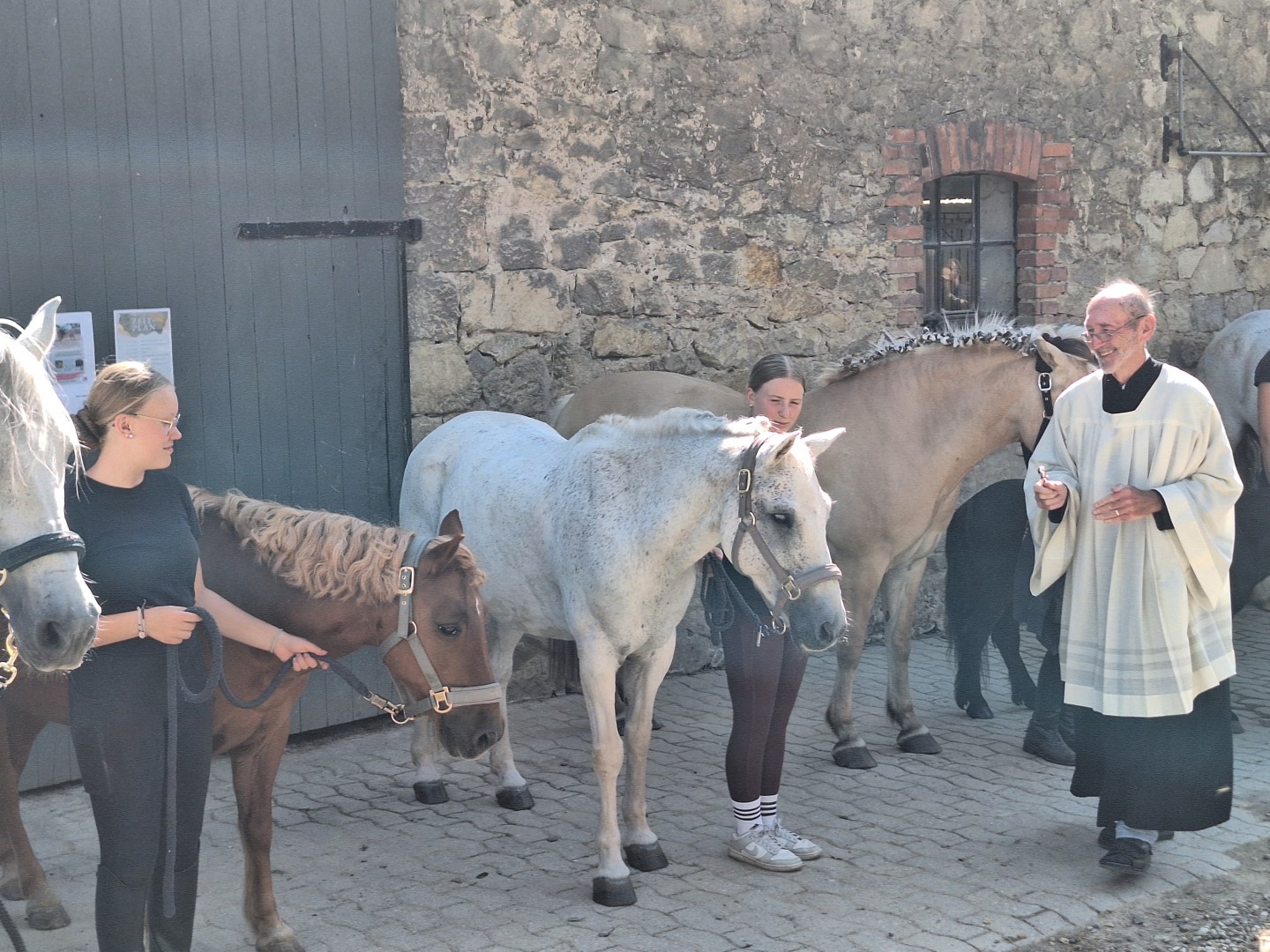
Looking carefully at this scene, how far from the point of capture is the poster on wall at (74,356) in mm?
5383

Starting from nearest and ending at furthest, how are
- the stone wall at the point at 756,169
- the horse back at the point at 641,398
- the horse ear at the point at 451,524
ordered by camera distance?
the horse ear at the point at 451,524, the horse back at the point at 641,398, the stone wall at the point at 756,169

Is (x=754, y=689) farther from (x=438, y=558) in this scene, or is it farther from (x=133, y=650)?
(x=133, y=650)

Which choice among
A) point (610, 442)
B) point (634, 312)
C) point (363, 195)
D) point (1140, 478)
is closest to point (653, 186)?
point (634, 312)

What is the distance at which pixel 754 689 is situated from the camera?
4.67 metres

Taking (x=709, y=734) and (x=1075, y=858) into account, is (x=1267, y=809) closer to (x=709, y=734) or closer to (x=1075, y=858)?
(x=1075, y=858)

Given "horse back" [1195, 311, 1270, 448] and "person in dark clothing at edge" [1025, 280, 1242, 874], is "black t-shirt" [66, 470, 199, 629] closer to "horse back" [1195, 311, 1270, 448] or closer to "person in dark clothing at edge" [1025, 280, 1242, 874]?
"person in dark clothing at edge" [1025, 280, 1242, 874]

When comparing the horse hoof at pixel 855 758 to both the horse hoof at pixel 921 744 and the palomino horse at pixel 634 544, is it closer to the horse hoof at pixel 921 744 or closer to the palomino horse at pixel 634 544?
the horse hoof at pixel 921 744

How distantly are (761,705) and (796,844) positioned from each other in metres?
0.57

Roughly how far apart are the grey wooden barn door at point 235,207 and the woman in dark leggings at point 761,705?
226 centimetres

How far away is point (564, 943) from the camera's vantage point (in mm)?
4152

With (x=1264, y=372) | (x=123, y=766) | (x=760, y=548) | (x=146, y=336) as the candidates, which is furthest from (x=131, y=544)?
(x=1264, y=372)

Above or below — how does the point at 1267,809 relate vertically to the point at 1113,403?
below

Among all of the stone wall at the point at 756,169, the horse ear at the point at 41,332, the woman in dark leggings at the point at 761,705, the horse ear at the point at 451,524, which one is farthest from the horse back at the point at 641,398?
the horse ear at the point at 41,332

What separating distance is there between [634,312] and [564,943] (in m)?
3.71
